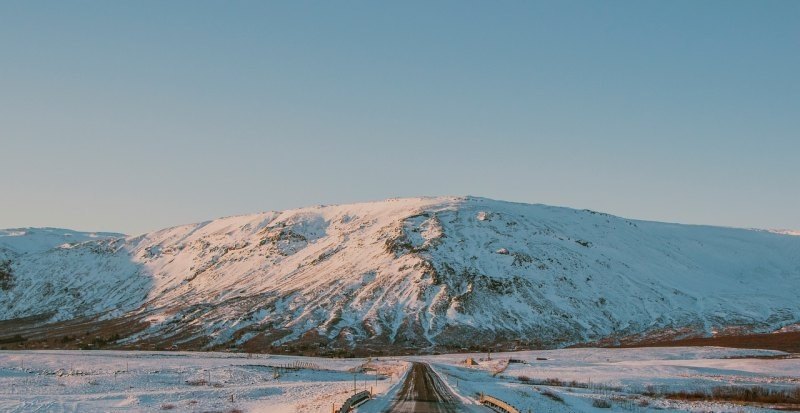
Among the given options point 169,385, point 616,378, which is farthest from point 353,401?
point 616,378

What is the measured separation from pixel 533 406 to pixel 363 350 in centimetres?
8517

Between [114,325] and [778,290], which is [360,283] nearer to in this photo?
[114,325]

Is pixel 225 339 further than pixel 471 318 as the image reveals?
No

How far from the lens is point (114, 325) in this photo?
163 m

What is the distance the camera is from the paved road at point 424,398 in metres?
41.5

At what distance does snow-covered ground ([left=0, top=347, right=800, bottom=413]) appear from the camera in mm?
47469

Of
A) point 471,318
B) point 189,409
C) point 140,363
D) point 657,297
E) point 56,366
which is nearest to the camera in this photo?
point 189,409

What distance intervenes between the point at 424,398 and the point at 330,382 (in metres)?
18.9

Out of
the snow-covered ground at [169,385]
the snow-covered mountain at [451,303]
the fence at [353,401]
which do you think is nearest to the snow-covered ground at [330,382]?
the snow-covered ground at [169,385]

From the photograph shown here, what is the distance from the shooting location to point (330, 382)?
211 feet

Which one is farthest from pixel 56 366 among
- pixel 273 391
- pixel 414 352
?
pixel 414 352

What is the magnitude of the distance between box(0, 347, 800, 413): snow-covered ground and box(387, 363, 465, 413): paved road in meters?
1.23

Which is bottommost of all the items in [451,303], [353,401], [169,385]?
[169,385]

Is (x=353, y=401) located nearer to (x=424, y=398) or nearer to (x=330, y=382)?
(x=424, y=398)
